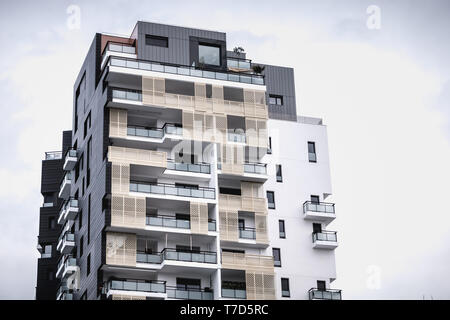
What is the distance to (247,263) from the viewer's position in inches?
3307

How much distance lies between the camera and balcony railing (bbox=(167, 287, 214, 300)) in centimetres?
8012

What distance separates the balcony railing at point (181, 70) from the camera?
284 ft

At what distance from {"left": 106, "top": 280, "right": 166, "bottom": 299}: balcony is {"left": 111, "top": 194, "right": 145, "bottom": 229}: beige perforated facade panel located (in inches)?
180

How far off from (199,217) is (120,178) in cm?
718

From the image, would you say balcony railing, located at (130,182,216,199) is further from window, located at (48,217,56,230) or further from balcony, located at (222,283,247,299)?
window, located at (48,217,56,230)

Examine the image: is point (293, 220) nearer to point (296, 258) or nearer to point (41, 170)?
point (296, 258)

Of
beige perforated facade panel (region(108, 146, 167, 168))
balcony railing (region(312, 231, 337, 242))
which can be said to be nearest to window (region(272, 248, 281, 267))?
balcony railing (region(312, 231, 337, 242))

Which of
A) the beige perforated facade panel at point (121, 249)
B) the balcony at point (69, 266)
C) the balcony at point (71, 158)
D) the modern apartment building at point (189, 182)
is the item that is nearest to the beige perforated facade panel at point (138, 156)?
the modern apartment building at point (189, 182)

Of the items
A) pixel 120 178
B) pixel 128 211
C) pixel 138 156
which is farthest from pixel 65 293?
pixel 138 156

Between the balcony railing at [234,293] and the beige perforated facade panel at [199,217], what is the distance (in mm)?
5078

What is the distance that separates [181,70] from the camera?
8806 centimetres

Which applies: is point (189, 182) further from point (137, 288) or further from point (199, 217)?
point (137, 288)
